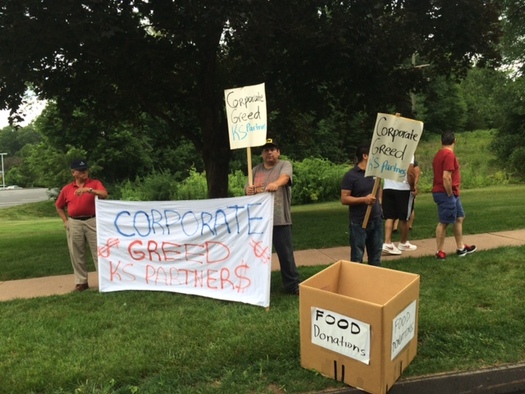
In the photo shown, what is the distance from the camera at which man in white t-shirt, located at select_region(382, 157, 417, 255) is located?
710cm

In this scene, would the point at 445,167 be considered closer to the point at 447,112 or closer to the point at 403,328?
the point at 403,328

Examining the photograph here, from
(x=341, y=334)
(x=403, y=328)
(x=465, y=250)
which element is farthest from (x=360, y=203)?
(x=465, y=250)

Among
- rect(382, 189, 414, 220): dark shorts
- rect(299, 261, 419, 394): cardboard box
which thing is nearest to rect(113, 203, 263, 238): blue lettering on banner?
rect(299, 261, 419, 394): cardboard box

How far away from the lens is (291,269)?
204 inches

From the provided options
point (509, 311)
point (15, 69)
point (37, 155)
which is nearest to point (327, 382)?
point (509, 311)

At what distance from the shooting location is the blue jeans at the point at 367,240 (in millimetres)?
5227

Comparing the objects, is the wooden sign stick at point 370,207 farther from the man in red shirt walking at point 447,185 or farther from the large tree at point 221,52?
the large tree at point 221,52

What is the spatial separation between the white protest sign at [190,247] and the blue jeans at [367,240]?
1060 mm

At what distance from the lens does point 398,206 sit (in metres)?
7.17

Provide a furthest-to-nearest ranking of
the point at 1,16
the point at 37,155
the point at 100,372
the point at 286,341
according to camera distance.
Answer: the point at 37,155 → the point at 1,16 → the point at 286,341 → the point at 100,372

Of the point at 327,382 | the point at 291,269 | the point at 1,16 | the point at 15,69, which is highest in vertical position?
the point at 1,16

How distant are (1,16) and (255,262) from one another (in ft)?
19.6

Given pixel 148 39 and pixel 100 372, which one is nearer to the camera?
pixel 100 372

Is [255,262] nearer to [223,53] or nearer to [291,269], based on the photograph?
[291,269]
